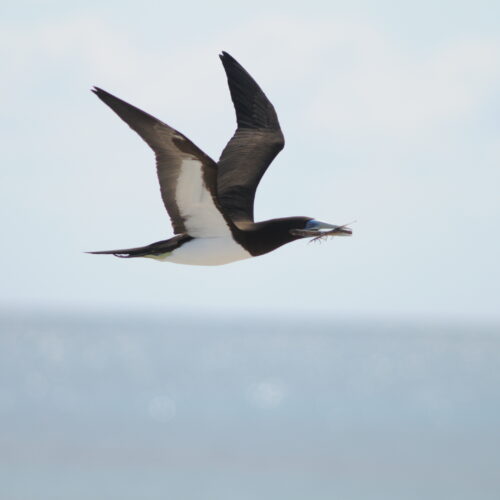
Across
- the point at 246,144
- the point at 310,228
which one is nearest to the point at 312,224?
the point at 310,228

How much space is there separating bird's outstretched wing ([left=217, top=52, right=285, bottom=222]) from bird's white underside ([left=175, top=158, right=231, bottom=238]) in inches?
59.9

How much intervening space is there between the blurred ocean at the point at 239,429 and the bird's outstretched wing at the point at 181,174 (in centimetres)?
2502

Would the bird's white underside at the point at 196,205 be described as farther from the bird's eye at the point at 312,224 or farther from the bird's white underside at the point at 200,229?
the bird's eye at the point at 312,224

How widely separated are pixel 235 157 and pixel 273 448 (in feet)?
109

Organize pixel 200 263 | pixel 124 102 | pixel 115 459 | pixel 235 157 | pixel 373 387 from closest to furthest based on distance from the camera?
pixel 124 102 → pixel 200 263 → pixel 235 157 → pixel 115 459 → pixel 373 387

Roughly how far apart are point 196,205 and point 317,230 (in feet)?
4.64

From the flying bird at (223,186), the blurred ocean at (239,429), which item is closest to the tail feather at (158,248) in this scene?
the flying bird at (223,186)

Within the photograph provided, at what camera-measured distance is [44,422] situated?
54.5 m

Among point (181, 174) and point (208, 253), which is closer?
point (181, 174)

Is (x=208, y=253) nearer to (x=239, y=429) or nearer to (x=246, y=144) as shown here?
(x=246, y=144)

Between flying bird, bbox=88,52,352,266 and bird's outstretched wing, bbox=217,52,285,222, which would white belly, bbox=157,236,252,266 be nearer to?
flying bird, bbox=88,52,352,266

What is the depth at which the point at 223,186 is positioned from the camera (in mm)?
16234

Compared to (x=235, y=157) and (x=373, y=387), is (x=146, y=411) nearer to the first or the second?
(x=373, y=387)

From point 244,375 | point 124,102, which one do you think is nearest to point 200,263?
point 124,102
